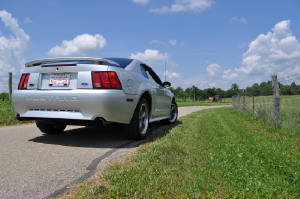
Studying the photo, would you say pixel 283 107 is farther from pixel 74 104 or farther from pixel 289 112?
pixel 74 104

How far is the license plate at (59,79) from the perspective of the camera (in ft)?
12.7

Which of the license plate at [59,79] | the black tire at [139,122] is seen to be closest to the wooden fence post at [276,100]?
the black tire at [139,122]

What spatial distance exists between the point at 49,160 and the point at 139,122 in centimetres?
188

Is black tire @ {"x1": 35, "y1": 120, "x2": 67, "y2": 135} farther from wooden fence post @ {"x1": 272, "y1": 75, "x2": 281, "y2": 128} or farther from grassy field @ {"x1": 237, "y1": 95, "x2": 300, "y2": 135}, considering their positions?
wooden fence post @ {"x1": 272, "y1": 75, "x2": 281, "y2": 128}

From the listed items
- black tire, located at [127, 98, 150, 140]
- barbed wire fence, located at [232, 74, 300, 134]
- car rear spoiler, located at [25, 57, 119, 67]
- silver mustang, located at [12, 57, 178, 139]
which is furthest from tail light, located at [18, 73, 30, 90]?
barbed wire fence, located at [232, 74, 300, 134]

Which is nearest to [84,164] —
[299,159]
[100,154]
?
[100,154]

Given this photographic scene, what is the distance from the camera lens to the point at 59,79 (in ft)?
12.8

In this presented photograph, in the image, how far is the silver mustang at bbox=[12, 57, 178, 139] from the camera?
3.69 m

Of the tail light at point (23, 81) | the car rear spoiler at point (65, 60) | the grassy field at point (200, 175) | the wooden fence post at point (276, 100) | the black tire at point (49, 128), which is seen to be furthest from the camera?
the wooden fence post at point (276, 100)

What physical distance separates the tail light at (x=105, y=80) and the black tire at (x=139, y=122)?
0.83 metres

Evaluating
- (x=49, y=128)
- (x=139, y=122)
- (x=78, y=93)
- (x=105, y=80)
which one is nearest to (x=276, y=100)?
(x=139, y=122)

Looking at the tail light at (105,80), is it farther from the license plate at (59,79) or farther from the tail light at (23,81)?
the tail light at (23,81)

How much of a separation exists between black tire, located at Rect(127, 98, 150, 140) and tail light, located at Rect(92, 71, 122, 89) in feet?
2.72

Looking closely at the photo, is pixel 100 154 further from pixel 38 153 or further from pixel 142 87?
pixel 142 87
